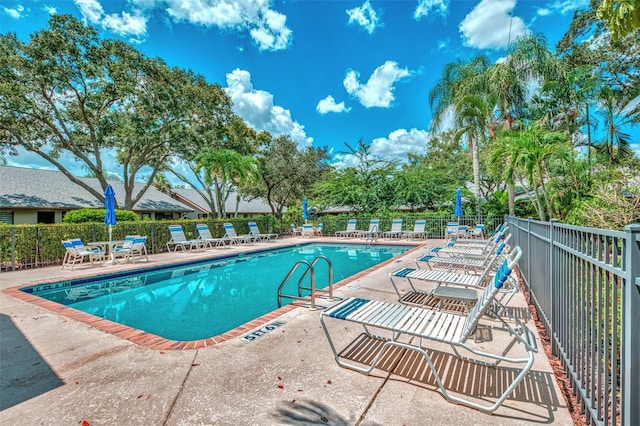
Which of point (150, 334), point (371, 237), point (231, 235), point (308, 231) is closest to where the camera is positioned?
point (150, 334)

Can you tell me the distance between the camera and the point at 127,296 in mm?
7547

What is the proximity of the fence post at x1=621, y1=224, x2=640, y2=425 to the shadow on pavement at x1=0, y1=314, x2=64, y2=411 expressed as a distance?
14.0 ft

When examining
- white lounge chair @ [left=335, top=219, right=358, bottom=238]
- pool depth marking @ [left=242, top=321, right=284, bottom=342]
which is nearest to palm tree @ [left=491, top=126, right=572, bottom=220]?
pool depth marking @ [left=242, top=321, right=284, bottom=342]

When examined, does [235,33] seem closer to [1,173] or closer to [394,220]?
[394,220]

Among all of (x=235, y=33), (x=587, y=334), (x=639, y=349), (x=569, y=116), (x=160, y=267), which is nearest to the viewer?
(x=639, y=349)

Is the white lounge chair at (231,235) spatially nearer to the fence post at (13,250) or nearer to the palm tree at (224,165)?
the palm tree at (224,165)

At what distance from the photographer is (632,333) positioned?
1564mm

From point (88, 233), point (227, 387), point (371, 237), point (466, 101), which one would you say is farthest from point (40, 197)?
point (466, 101)

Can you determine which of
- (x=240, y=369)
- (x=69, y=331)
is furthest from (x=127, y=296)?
(x=240, y=369)

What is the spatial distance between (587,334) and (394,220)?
16599 millimetres

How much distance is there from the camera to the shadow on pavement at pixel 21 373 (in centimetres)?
282

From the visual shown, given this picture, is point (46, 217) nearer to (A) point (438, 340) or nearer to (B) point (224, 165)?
(B) point (224, 165)

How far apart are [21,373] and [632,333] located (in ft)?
16.3

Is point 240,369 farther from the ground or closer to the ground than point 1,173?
closer to the ground
